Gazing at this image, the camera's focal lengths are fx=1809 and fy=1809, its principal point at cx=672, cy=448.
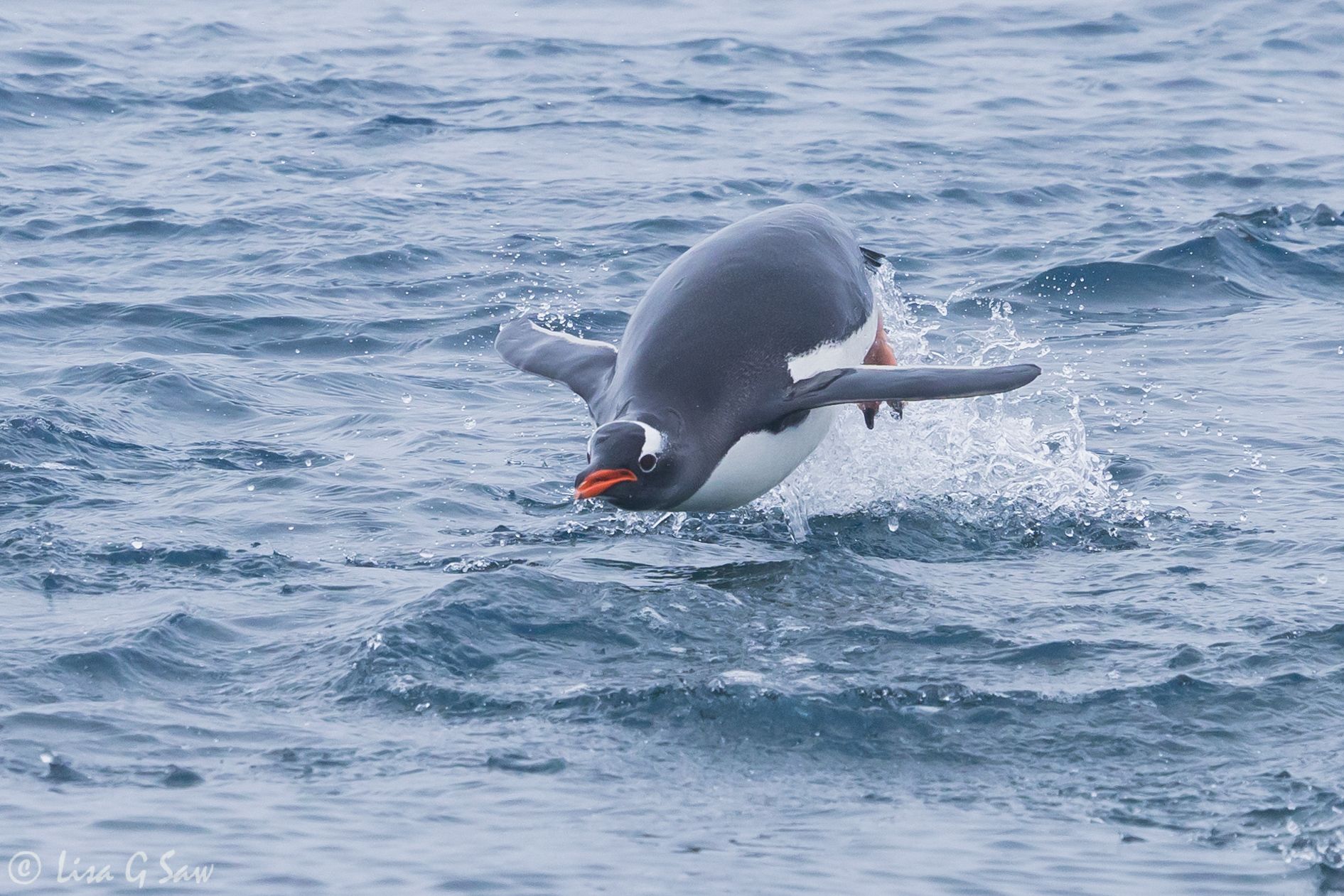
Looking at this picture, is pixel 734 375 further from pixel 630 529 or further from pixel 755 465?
pixel 630 529

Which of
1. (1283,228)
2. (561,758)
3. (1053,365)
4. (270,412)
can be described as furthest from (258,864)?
Result: (1283,228)

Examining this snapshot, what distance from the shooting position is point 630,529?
8.37m

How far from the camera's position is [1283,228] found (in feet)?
46.1

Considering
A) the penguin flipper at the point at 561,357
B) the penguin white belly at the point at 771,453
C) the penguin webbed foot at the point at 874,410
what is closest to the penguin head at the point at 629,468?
the penguin white belly at the point at 771,453

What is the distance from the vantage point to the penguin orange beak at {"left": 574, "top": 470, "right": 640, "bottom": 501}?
6.57 m

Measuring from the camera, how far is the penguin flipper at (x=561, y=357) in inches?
322

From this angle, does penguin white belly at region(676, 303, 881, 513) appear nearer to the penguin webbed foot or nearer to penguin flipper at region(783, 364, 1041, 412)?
penguin flipper at region(783, 364, 1041, 412)

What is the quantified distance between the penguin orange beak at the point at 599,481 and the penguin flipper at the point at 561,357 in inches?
51.2

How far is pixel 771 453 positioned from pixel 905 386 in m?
0.62

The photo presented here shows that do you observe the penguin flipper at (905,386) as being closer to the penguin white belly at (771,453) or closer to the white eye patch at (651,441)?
the penguin white belly at (771,453)

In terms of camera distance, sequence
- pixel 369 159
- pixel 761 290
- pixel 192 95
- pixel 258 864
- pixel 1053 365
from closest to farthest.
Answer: pixel 258 864 → pixel 761 290 → pixel 1053 365 → pixel 369 159 → pixel 192 95

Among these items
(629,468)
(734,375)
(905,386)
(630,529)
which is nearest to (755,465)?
(734,375)

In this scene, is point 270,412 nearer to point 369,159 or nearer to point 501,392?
point 501,392

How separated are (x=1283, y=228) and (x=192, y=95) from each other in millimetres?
10743
